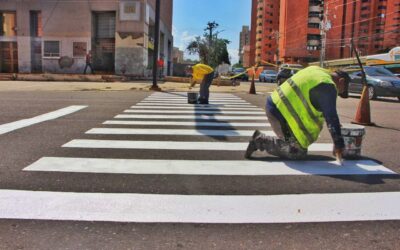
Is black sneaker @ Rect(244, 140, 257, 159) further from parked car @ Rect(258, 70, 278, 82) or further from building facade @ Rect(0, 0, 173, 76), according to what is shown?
parked car @ Rect(258, 70, 278, 82)

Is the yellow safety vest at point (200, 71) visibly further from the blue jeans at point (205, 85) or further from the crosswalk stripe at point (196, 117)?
the crosswalk stripe at point (196, 117)

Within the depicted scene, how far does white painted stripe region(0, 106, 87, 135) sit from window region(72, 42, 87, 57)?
30.6m

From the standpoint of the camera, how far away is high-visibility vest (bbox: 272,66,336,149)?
510cm

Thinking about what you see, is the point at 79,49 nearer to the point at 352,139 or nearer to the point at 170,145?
the point at 170,145

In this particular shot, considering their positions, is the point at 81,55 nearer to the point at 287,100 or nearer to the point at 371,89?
the point at 371,89

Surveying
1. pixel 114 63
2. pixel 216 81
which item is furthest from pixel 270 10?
pixel 216 81

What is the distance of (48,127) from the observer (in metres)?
8.02

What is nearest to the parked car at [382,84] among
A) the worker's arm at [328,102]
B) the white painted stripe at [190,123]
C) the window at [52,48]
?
the white painted stripe at [190,123]

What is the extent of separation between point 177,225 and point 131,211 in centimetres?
49

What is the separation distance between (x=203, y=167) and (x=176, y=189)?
950 mm

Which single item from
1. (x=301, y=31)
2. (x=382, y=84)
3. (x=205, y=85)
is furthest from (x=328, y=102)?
(x=301, y=31)

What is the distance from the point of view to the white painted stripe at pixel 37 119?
7778 millimetres

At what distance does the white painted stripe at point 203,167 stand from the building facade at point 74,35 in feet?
114

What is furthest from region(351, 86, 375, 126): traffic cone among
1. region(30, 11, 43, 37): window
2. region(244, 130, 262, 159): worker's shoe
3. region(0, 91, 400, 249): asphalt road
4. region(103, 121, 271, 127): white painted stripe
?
region(30, 11, 43, 37): window
